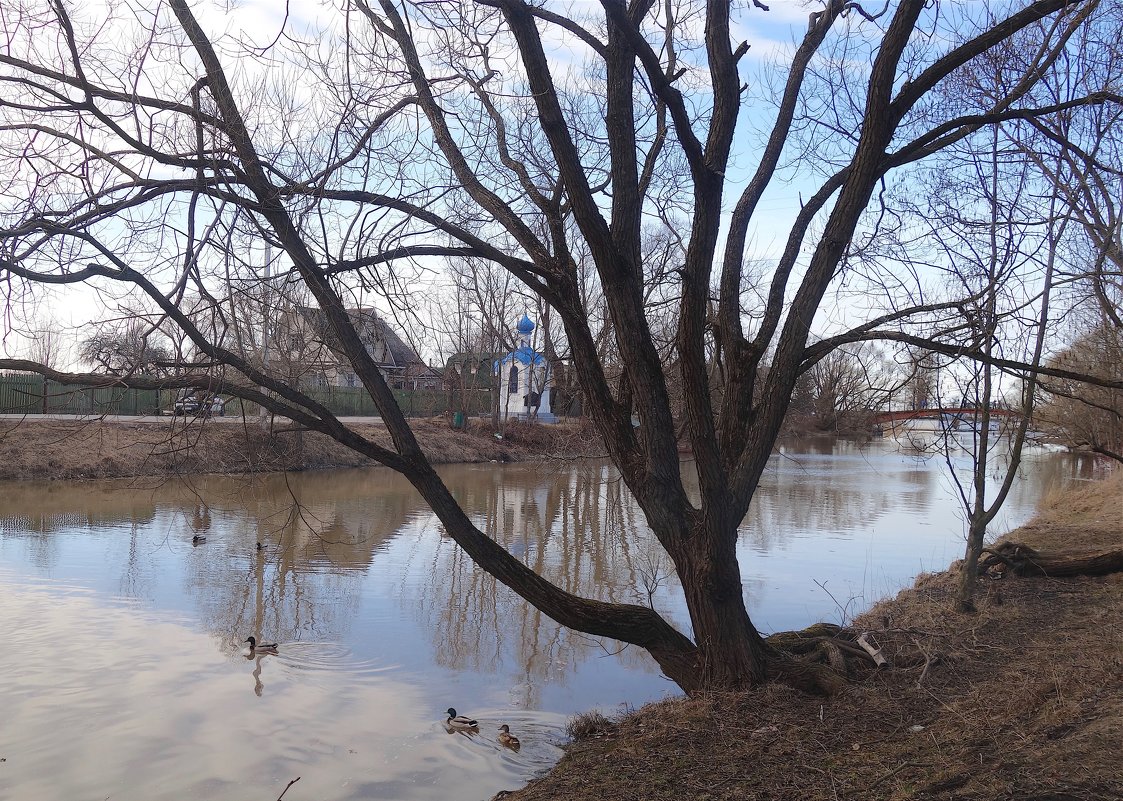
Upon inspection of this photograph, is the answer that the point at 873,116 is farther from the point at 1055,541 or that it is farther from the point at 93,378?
the point at 1055,541

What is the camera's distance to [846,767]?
17.0 ft

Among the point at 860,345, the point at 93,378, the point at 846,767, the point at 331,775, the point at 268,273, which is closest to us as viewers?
the point at 846,767

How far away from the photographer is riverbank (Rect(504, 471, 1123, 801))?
4664 millimetres

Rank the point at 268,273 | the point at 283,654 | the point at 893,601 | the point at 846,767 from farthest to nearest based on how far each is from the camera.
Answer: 1. the point at 893,601
2. the point at 283,654
3. the point at 268,273
4. the point at 846,767

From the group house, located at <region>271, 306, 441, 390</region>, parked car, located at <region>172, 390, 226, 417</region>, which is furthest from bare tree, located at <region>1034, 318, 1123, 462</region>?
parked car, located at <region>172, 390, 226, 417</region>

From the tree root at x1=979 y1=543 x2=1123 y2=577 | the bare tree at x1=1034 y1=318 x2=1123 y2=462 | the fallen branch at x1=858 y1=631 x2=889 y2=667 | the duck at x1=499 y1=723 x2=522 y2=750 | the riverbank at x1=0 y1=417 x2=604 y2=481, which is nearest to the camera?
the fallen branch at x1=858 y1=631 x2=889 y2=667

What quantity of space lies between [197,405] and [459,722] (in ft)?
12.1

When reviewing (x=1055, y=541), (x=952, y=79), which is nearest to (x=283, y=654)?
(x=952, y=79)

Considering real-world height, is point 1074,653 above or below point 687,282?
below

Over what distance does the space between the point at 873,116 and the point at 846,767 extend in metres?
4.45

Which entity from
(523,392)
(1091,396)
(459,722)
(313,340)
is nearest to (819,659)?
(459,722)

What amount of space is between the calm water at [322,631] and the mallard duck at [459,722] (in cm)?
14

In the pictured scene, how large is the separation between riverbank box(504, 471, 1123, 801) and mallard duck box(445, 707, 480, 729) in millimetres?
1073

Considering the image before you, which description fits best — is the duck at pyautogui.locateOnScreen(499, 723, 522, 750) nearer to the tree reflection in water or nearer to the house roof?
the tree reflection in water
